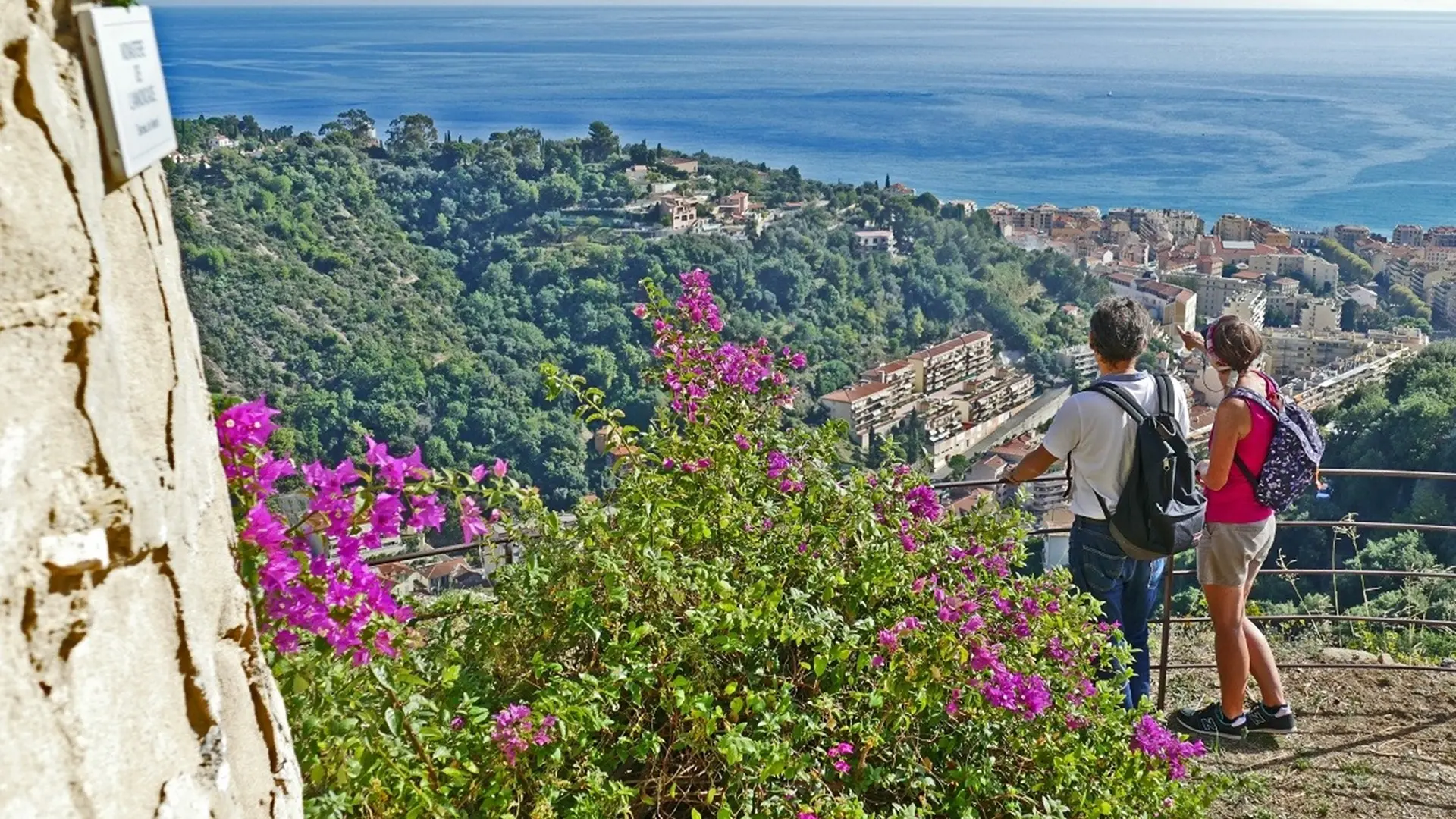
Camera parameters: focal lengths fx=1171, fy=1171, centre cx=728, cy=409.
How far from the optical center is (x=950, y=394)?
30000 mm

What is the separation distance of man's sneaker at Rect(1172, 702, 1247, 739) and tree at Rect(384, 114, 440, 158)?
4682 centimetres

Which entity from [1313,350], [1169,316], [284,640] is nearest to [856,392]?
[1169,316]

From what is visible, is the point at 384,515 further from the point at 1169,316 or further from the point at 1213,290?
the point at 1213,290

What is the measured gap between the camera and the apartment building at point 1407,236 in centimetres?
4531

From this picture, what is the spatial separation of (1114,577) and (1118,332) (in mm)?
553

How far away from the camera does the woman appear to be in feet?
8.29

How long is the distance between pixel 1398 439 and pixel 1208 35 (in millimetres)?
198176

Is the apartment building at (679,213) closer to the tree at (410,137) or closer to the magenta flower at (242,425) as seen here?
the tree at (410,137)

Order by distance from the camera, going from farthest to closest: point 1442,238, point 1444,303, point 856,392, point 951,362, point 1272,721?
point 1442,238
point 1444,303
point 951,362
point 856,392
point 1272,721

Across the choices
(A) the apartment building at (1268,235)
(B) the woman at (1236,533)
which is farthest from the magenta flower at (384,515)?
(A) the apartment building at (1268,235)

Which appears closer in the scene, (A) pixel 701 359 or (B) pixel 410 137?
(A) pixel 701 359

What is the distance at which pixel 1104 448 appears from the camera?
8.11 feet

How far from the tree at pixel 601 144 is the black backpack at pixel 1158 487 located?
169ft

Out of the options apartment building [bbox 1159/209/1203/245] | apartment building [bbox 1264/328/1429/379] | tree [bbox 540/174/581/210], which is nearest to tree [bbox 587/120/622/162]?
tree [bbox 540/174/581/210]
